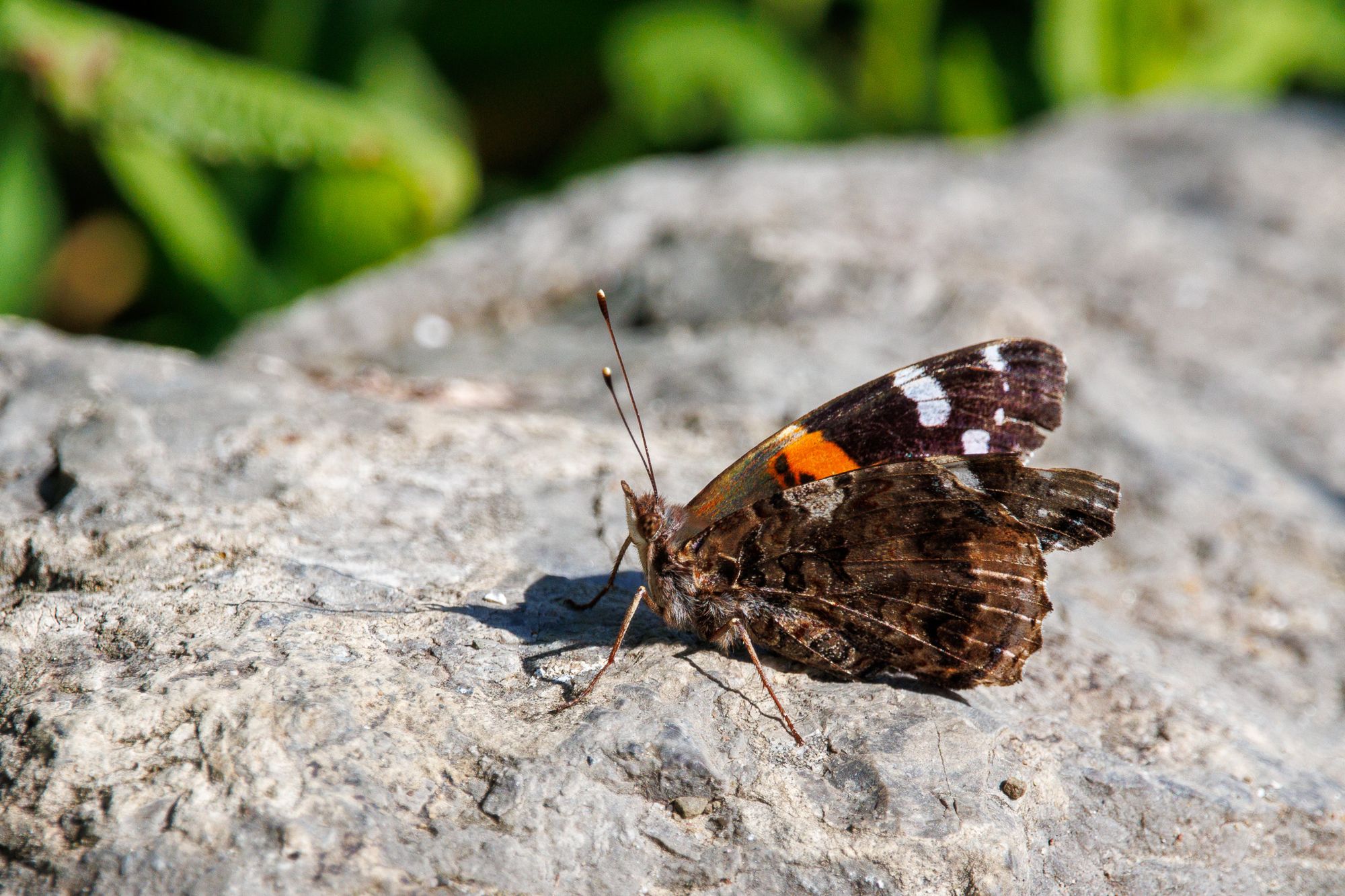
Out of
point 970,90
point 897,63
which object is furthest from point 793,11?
point 970,90

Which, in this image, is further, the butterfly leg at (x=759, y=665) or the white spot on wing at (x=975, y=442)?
the white spot on wing at (x=975, y=442)

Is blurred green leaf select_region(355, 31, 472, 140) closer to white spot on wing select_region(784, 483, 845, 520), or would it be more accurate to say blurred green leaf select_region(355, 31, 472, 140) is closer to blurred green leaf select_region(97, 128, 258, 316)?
blurred green leaf select_region(97, 128, 258, 316)

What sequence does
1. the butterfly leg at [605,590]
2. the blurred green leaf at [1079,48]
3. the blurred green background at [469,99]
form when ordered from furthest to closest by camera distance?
the blurred green leaf at [1079,48]
the blurred green background at [469,99]
the butterfly leg at [605,590]

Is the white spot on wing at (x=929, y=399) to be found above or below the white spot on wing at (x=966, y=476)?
above

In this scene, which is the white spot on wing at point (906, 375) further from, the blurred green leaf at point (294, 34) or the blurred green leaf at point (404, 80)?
the blurred green leaf at point (294, 34)

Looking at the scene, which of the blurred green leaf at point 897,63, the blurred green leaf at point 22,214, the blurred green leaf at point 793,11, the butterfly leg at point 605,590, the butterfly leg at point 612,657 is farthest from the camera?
the blurred green leaf at point 793,11

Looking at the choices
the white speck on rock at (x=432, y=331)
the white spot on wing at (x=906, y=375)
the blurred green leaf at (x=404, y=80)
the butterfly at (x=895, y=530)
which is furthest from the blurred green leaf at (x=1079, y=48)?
the white spot on wing at (x=906, y=375)

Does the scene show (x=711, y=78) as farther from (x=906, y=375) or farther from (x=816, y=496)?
(x=816, y=496)
